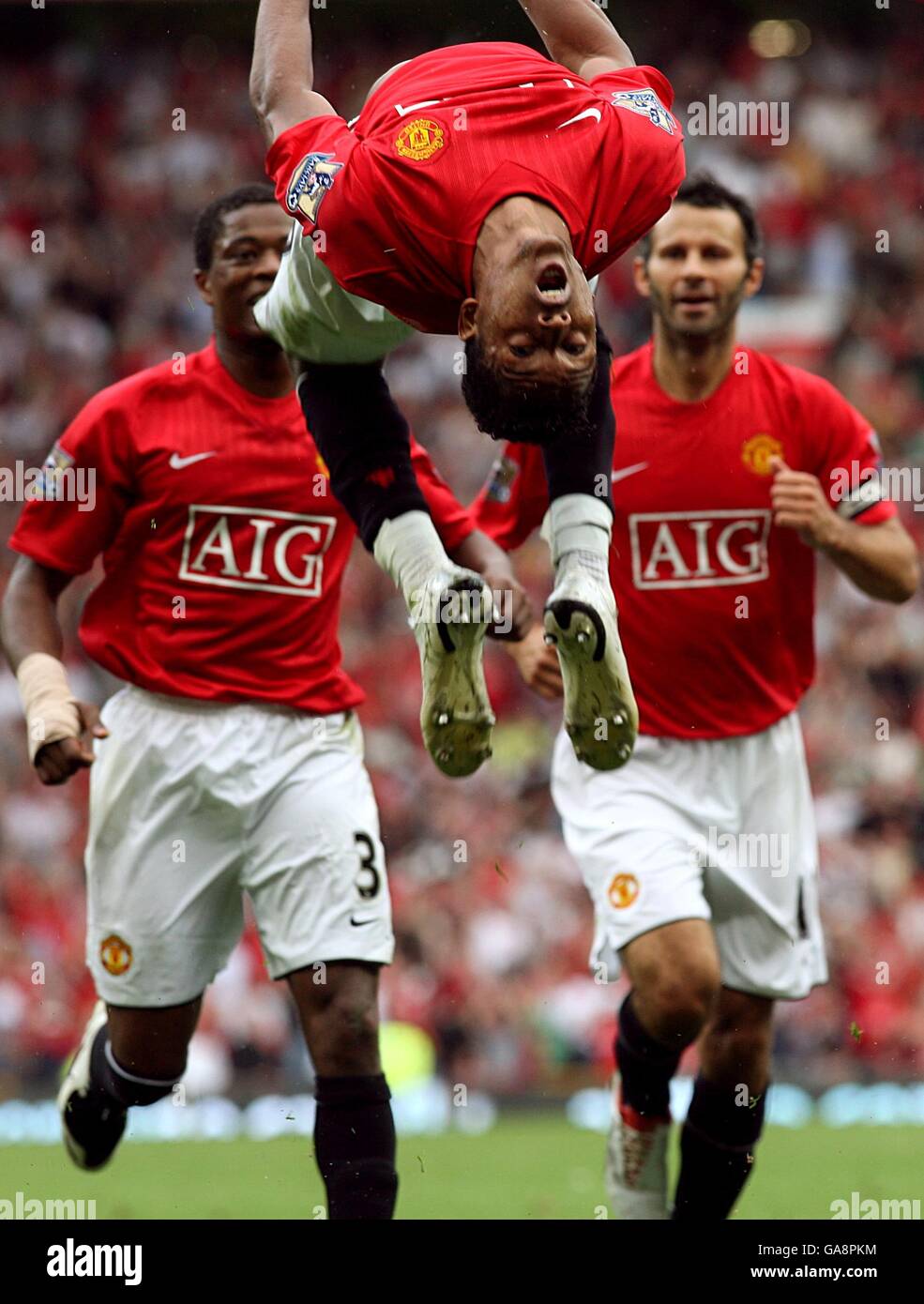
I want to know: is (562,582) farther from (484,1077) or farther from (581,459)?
(484,1077)

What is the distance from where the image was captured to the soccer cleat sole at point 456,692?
4492 mm

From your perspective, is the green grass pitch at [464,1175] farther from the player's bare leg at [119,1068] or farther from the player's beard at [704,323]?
the player's beard at [704,323]

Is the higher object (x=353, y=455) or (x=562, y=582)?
(x=353, y=455)

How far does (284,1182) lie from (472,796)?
3960 millimetres

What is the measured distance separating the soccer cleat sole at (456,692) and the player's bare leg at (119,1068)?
1.79m

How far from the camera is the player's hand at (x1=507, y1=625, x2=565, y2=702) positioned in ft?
19.5

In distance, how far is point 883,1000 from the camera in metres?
11.9

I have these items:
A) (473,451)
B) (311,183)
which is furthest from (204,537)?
(473,451)

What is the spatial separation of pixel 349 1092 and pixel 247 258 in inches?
96.0

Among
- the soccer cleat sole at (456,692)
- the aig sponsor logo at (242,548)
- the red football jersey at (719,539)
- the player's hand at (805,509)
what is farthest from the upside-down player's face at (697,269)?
the soccer cleat sole at (456,692)

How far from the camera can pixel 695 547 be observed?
20.5 feet

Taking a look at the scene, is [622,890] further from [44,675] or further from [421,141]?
[421,141]

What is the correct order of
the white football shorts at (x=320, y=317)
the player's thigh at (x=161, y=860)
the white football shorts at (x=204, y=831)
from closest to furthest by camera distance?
1. the white football shorts at (x=320, y=317)
2. the white football shorts at (x=204, y=831)
3. the player's thigh at (x=161, y=860)

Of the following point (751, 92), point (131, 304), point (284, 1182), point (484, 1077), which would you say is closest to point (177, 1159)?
point (284, 1182)
